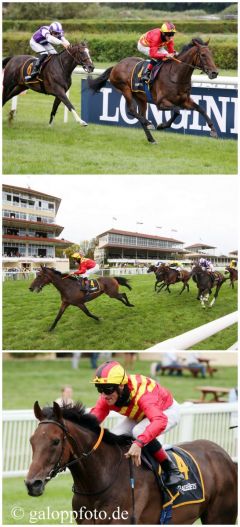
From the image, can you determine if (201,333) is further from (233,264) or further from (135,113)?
(135,113)

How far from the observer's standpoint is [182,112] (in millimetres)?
9086

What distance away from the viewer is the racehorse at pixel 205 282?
894 cm

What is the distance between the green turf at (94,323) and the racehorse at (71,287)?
Result: 0.07m

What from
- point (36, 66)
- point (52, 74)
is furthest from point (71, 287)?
point (36, 66)

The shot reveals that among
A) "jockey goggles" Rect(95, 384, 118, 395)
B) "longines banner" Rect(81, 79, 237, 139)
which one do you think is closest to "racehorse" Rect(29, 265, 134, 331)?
"longines banner" Rect(81, 79, 237, 139)

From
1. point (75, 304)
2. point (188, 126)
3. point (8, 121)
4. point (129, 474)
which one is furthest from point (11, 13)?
point (129, 474)

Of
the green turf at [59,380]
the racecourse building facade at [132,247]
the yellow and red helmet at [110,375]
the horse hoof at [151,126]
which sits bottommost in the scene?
the green turf at [59,380]

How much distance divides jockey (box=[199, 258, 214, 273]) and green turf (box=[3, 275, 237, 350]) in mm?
311

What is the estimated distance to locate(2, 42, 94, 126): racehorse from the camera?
28.0 ft

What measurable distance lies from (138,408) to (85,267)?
366 centimetres

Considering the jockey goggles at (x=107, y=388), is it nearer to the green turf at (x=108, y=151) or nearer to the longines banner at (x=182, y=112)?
the green turf at (x=108, y=151)

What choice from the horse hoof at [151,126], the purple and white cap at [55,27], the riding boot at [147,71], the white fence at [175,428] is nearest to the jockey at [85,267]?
the white fence at [175,428]

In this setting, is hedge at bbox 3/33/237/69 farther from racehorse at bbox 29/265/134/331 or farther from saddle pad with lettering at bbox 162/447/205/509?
saddle pad with lettering at bbox 162/447/205/509

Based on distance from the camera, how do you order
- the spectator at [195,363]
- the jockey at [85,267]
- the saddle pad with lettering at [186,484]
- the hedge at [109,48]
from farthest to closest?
the spectator at [195,363] < the hedge at [109,48] < the jockey at [85,267] < the saddle pad with lettering at [186,484]
